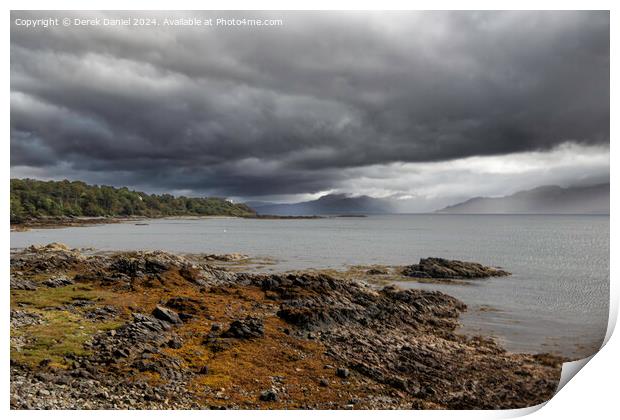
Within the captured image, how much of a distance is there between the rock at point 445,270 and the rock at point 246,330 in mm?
10482

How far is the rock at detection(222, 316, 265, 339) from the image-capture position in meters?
8.11

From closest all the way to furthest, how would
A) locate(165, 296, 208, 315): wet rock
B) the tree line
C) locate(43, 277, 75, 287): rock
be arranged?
locate(165, 296, 208, 315): wet rock, locate(43, 277, 75, 287): rock, the tree line

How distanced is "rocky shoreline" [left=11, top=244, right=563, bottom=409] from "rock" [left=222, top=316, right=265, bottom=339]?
0.09ft

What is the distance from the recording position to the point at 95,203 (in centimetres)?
1372

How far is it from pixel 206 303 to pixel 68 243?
13610 mm

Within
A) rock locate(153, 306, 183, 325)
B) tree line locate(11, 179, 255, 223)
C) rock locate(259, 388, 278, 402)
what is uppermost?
tree line locate(11, 179, 255, 223)

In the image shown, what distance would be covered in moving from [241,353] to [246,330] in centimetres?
67

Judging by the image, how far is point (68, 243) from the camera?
64.1 ft

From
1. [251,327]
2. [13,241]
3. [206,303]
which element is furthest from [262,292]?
[13,241]

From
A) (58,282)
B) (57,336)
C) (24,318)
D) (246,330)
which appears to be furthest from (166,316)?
(58,282)

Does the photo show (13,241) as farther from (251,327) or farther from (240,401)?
(240,401)

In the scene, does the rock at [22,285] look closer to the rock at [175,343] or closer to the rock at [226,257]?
the rock at [175,343]

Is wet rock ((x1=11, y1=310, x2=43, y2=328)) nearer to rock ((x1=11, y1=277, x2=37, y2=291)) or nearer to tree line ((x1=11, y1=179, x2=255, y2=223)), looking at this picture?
rock ((x1=11, y1=277, x2=37, y2=291))

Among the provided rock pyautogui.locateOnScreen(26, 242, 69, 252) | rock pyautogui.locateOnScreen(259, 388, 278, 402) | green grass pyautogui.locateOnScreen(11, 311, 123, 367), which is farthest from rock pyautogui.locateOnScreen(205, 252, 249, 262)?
rock pyautogui.locateOnScreen(259, 388, 278, 402)
